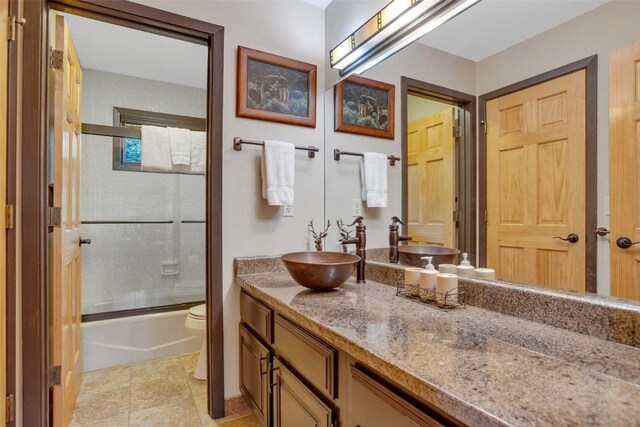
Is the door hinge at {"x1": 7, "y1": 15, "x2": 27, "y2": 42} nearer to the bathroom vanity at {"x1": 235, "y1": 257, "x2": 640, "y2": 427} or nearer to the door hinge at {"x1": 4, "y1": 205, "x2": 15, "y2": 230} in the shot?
the door hinge at {"x1": 4, "y1": 205, "x2": 15, "y2": 230}

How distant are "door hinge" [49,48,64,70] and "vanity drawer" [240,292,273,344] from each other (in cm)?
146

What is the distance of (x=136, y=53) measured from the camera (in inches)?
105

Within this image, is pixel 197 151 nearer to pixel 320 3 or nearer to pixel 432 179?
pixel 320 3

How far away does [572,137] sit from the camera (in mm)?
970

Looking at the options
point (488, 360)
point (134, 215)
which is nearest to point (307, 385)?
point (488, 360)

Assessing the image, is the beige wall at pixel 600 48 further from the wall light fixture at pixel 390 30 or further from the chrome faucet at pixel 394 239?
the chrome faucet at pixel 394 239

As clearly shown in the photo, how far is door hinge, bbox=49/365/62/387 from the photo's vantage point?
5.03ft

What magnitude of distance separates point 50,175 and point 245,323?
47.4 inches

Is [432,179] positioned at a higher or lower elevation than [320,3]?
lower

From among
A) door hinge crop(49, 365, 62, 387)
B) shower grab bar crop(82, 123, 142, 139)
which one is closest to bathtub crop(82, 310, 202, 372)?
door hinge crop(49, 365, 62, 387)

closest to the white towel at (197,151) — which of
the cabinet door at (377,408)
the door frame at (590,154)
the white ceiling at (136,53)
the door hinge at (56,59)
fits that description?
the white ceiling at (136,53)

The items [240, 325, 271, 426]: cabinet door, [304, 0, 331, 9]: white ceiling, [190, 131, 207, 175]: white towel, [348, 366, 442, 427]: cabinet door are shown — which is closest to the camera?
[348, 366, 442, 427]: cabinet door

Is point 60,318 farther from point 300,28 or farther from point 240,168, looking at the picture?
point 300,28

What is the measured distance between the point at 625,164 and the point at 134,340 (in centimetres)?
307
